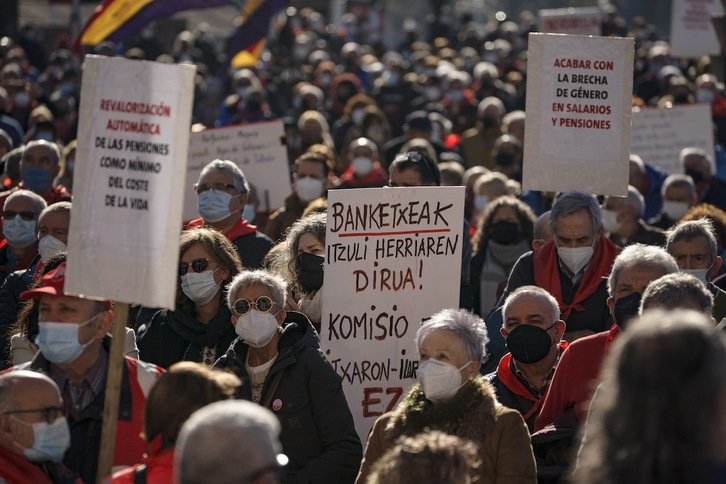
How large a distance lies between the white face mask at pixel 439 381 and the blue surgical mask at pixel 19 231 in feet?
13.9

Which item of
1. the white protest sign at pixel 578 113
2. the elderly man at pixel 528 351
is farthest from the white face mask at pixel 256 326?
the white protest sign at pixel 578 113

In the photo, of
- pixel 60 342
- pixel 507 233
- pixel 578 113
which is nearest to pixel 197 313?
pixel 60 342

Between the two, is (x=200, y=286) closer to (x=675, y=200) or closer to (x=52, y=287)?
(x=52, y=287)

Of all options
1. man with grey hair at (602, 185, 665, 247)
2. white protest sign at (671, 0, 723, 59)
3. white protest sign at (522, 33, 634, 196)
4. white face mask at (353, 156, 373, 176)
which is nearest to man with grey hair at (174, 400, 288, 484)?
white protest sign at (522, 33, 634, 196)

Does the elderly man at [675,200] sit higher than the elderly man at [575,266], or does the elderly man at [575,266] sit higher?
the elderly man at [675,200]

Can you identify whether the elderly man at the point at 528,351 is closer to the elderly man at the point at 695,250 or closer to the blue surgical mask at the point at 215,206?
the elderly man at the point at 695,250

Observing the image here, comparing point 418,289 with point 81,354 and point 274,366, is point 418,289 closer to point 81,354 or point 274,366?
point 274,366

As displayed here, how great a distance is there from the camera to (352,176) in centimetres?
1291

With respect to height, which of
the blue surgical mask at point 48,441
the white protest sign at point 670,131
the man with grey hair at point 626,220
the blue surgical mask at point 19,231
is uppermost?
the white protest sign at point 670,131

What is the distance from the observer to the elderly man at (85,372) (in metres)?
5.49

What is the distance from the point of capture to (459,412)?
5.47m

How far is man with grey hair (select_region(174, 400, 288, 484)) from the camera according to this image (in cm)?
371

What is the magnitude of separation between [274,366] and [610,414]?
290 cm

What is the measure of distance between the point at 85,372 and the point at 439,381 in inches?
52.0
